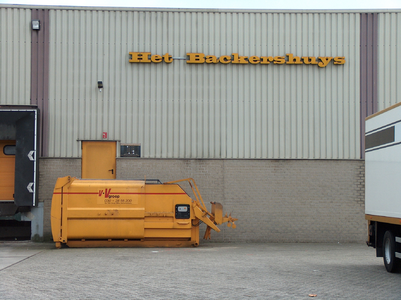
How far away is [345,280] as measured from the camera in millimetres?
9570

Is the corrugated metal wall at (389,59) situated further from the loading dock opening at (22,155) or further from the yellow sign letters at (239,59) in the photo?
the loading dock opening at (22,155)

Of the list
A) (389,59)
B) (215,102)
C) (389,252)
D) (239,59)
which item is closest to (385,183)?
(389,252)

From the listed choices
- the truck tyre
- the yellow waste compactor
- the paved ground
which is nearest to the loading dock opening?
the paved ground

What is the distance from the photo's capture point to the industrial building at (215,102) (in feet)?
58.2

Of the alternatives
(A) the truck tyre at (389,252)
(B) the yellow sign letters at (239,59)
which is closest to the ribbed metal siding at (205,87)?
(B) the yellow sign letters at (239,59)

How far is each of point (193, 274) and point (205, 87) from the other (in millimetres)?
9327

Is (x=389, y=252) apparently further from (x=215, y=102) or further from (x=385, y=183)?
(x=215, y=102)

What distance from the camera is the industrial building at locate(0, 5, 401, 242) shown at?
17734 millimetres

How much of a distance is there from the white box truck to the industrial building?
240 inches

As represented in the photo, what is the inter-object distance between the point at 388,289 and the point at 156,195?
26.7 feet

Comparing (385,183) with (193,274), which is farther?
(385,183)

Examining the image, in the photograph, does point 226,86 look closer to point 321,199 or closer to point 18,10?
point 321,199

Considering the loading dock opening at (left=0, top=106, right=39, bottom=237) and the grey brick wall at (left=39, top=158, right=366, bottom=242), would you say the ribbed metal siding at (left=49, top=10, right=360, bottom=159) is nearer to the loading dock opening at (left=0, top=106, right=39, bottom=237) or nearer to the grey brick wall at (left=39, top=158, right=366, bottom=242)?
the grey brick wall at (left=39, top=158, right=366, bottom=242)

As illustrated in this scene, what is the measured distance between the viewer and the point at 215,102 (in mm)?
18156
